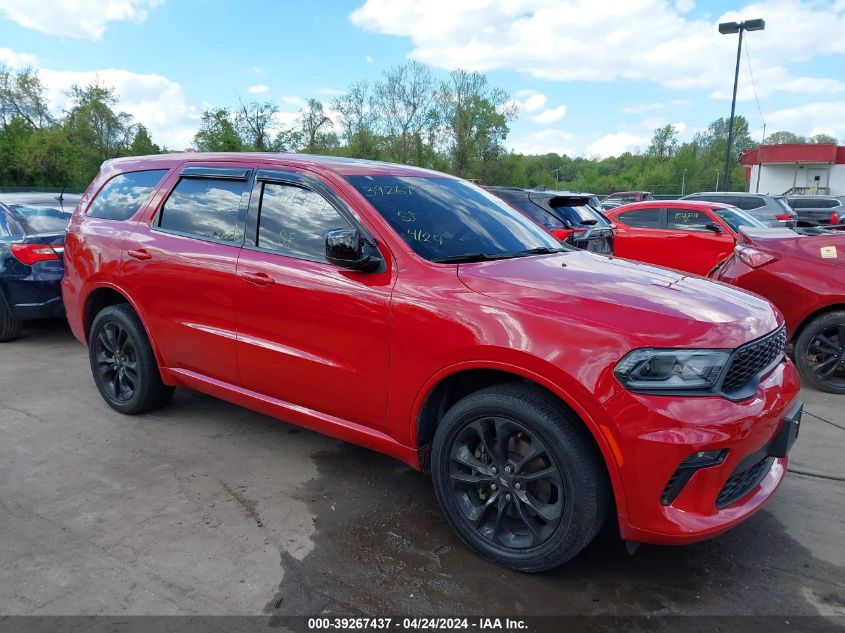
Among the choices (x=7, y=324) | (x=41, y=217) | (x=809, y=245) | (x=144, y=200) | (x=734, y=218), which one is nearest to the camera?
(x=144, y=200)

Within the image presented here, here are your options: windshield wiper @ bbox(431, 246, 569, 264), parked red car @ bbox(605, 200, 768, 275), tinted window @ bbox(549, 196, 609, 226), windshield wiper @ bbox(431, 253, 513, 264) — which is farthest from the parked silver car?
windshield wiper @ bbox(431, 253, 513, 264)

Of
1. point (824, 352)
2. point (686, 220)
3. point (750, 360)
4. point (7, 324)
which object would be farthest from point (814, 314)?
point (7, 324)

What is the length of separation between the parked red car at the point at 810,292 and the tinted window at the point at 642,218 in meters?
4.93

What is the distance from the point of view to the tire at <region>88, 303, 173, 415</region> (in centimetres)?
431

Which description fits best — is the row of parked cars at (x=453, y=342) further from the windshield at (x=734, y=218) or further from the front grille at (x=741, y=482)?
the windshield at (x=734, y=218)

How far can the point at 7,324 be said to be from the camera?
6.71 meters

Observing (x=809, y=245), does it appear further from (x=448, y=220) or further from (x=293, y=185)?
(x=293, y=185)

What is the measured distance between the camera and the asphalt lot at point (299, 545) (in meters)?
2.57

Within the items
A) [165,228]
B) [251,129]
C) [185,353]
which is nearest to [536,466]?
[185,353]

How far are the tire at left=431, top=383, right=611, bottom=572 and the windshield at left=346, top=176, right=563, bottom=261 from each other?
0.86 m

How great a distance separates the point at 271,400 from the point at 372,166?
4.96ft

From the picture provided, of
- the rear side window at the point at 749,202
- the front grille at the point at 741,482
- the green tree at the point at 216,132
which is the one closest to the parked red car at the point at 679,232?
the rear side window at the point at 749,202

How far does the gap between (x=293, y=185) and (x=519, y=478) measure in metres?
2.04

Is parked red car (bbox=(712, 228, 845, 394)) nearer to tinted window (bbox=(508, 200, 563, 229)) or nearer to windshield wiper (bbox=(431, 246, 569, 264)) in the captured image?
tinted window (bbox=(508, 200, 563, 229))
